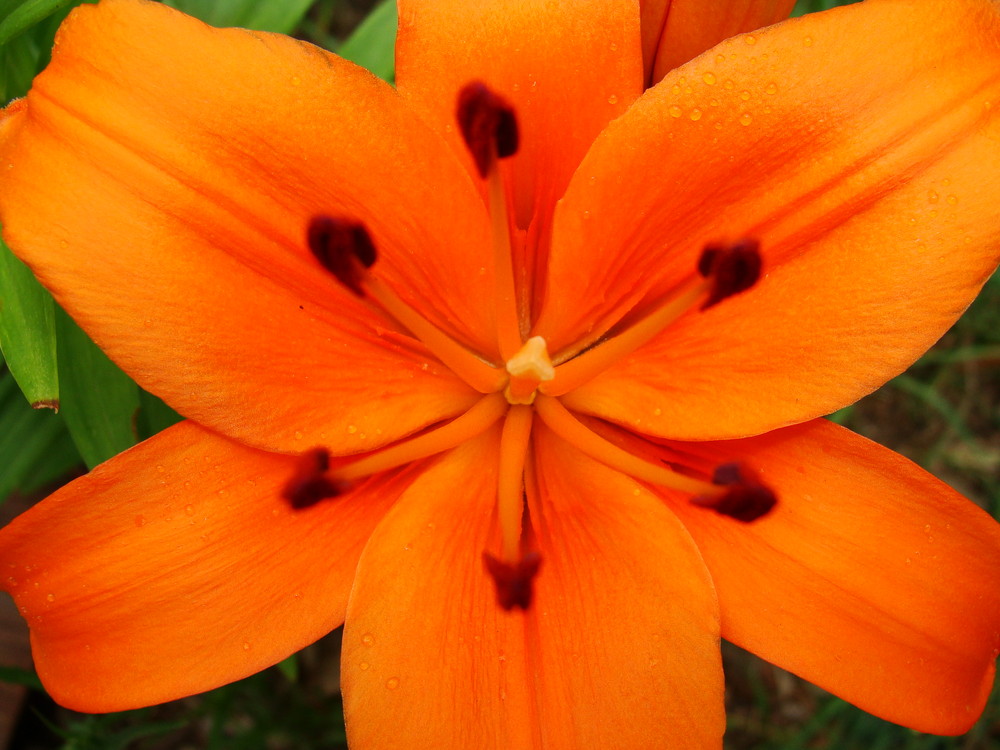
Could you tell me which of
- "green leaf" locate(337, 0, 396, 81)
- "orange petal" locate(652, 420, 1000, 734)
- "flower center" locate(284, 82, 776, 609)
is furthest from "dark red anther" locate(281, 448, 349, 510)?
"green leaf" locate(337, 0, 396, 81)

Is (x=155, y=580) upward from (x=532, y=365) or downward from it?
downward

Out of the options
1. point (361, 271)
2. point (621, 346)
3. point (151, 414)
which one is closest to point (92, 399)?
point (151, 414)

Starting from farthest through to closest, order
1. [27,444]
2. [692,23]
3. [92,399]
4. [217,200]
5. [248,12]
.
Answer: [248,12] → [27,444] → [92,399] → [692,23] → [217,200]

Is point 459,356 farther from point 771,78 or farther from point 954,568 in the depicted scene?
point 954,568

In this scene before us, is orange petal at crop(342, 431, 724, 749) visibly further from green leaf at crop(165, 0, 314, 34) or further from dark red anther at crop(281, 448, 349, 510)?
green leaf at crop(165, 0, 314, 34)

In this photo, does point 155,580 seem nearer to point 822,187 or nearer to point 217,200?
point 217,200

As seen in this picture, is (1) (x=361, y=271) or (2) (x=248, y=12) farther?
(2) (x=248, y=12)
